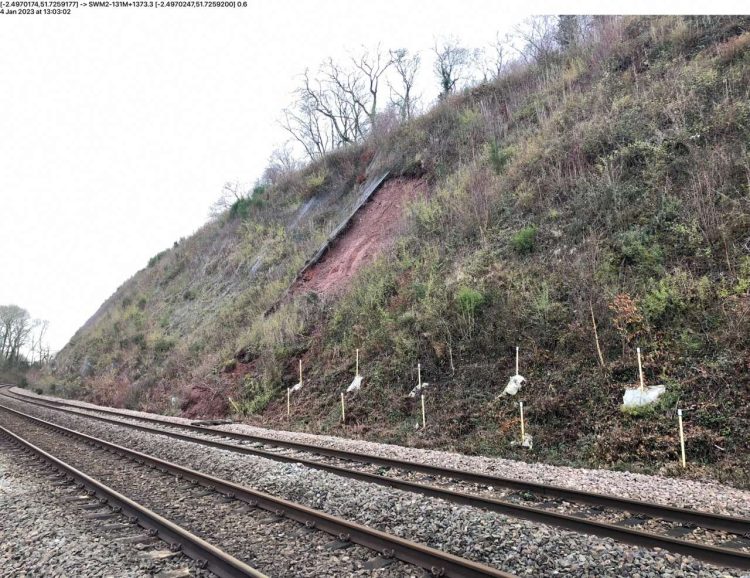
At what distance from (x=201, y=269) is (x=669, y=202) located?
101ft

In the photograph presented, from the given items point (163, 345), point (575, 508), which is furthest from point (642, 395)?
point (163, 345)

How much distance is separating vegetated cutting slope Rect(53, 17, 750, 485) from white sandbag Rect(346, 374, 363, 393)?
9.2 inches

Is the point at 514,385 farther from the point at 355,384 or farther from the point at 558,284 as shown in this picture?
the point at 355,384

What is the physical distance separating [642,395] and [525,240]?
5655 mm

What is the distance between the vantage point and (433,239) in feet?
55.7

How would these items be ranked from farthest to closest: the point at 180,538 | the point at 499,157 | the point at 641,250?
the point at 499,157
the point at 641,250
the point at 180,538

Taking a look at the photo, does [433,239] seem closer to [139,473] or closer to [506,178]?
[506,178]

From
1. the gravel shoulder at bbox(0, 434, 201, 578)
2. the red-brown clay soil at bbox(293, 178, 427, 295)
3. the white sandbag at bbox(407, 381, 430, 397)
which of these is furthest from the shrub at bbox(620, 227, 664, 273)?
the gravel shoulder at bbox(0, 434, 201, 578)

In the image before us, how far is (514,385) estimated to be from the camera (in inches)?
415

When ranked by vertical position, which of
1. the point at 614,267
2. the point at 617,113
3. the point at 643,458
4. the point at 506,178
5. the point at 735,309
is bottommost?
the point at 643,458

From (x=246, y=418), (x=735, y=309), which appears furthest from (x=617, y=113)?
(x=246, y=418)

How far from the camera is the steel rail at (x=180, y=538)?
457cm

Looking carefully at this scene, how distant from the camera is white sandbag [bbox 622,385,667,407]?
28.2ft

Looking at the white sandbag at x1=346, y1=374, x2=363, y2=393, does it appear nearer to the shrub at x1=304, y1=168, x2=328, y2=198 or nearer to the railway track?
the railway track
